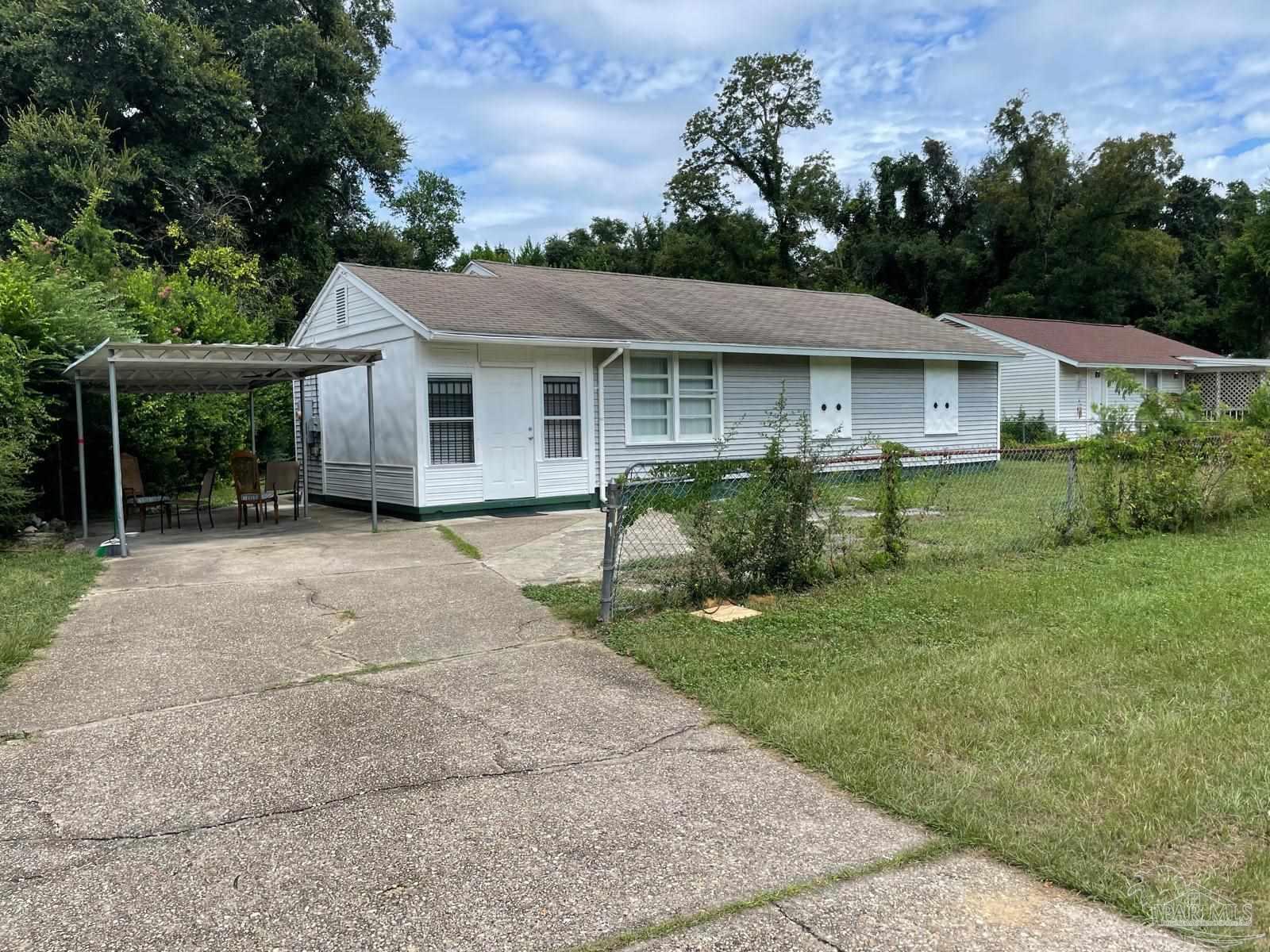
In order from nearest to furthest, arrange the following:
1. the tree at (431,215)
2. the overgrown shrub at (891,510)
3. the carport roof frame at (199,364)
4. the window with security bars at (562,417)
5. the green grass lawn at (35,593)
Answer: the green grass lawn at (35,593)
the overgrown shrub at (891,510)
the carport roof frame at (199,364)
the window with security bars at (562,417)
the tree at (431,215)

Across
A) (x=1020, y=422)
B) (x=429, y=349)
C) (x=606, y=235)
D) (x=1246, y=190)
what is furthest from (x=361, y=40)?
(x=1246, y=190)

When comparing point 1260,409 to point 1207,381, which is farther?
point 1207,381

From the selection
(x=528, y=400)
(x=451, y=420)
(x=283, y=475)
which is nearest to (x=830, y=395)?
(x=528, y=400)

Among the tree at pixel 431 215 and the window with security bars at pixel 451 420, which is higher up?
the tree at pixel 431 215

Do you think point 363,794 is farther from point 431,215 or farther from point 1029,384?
point 431,215

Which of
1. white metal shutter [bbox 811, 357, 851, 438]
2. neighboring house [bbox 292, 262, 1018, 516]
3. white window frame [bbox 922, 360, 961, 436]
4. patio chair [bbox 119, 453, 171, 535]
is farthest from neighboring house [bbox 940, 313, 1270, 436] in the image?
patio chair [bbox 119, 453, 171, 535]

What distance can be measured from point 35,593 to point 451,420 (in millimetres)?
5500

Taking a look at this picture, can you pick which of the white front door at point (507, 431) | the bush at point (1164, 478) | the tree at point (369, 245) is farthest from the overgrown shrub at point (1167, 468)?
the tree at point (369, 245)

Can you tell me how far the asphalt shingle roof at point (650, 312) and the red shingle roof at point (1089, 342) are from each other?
768 cm

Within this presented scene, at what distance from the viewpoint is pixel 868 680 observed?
454 cm

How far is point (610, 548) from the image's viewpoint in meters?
5.83

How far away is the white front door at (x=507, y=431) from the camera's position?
38.8ft

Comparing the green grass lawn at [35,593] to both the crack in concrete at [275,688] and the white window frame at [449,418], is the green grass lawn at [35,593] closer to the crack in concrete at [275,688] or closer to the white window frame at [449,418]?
the crack in concrete at [275,688]

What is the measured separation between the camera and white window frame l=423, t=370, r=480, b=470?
11.4 metres
